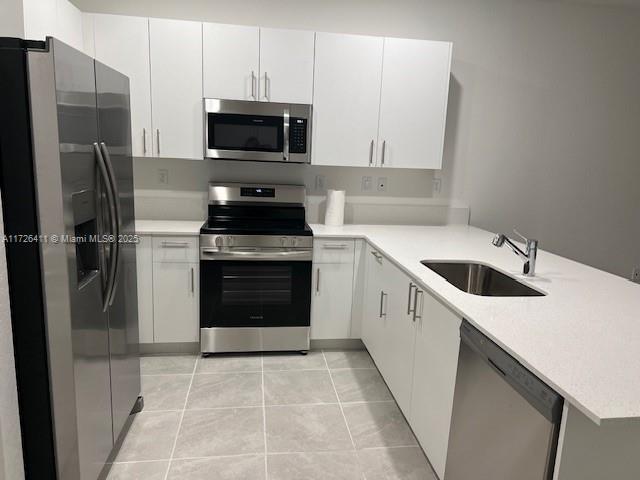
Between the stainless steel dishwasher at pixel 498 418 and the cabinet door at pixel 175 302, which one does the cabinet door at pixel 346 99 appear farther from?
the stainless steel dishwasher at pixel 498 418

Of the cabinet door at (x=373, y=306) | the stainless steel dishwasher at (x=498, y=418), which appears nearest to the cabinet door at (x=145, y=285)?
the cabinet door at (x=373, y=306)

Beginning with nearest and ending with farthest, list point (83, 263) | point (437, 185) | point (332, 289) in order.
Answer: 1. point (83, 263)
2. point (332, 289)
3. point (437, 185)

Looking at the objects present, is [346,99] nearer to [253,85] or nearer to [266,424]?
[253,85]

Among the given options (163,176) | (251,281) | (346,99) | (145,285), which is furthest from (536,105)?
(145,285)

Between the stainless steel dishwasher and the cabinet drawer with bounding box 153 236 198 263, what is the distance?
6.23 ft

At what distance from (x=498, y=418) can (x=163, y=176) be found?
2.74m

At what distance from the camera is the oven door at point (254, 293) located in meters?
3.02

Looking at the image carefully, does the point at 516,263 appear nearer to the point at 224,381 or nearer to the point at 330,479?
the point at 330,479

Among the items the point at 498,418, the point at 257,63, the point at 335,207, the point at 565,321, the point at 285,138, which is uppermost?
the point at 257,63

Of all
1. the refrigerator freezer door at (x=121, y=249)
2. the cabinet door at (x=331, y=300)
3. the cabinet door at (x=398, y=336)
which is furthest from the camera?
the cabinet door at (x=331, y=300)

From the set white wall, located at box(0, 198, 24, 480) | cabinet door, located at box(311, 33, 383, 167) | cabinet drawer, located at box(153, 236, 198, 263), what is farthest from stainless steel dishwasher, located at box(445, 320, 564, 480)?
cabinet drawer, located at box(153, 236, 198, 263)

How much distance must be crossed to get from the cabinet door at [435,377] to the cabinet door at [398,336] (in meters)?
0.10

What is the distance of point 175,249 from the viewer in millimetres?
2984

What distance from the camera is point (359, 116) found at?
314 cm
